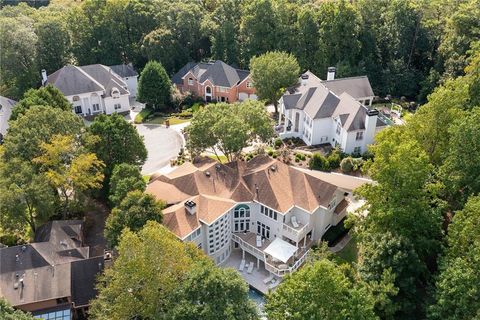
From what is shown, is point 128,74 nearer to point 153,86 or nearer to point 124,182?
point 153,86

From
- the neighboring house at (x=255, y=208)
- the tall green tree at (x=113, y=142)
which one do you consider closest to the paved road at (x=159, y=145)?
the tall green tree at (x=113, y=142)

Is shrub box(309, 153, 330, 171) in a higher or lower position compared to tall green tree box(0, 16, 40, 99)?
lower

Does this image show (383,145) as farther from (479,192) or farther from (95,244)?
(95,244)

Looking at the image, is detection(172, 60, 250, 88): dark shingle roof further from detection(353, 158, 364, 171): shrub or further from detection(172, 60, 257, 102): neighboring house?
detection(353, 158, 364, 171): shrub

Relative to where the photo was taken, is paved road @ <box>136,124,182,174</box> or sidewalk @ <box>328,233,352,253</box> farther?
paved road @ <box>136,124,182,174</box>

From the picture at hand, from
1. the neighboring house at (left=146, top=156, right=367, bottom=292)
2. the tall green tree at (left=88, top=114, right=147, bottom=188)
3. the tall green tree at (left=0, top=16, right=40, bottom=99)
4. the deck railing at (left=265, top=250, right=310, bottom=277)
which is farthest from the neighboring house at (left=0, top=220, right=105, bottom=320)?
the tall green tree at (left=0, top=16, right=40, bottom=99)

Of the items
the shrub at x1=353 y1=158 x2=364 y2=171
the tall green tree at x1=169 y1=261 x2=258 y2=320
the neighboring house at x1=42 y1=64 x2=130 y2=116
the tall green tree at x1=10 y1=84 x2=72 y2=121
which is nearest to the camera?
the tall green tree at x1=169 y1=261 x2=258 y2=320
